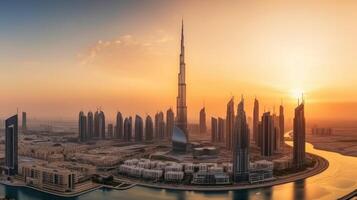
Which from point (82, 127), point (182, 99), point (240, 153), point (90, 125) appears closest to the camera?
point (240, 153)

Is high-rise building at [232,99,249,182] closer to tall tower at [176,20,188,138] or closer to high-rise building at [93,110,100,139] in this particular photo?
tall tower at [176,20,188,138]

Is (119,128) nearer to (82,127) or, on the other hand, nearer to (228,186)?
(82,127)

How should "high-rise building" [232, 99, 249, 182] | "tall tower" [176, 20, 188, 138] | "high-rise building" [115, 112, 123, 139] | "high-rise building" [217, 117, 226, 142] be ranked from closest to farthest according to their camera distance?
"high-rise building" [232, 99, 249, 182]
"tall tower" [176, 20, 188, 138]
"high-rise building" [217, 117, 226, 142]
"high-rise building" [115, 112, 123, 139]

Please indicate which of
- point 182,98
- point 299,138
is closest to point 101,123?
point 182,98

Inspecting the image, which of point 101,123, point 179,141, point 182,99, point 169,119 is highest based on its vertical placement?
point 182,99

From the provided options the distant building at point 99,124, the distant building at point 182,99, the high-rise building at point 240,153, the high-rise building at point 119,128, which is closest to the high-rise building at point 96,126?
the distant building at point 99,124

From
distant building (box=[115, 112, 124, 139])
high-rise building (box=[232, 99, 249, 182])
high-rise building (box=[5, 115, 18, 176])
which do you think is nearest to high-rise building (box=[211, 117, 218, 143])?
distant building (box=[115, 112, 124, 139])
